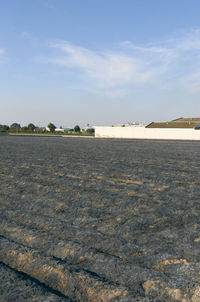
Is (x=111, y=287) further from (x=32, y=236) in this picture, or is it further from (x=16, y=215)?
(x=16, y=215)

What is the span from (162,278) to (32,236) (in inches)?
69.4

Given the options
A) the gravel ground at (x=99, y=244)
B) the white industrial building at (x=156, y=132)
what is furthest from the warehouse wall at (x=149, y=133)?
the gravel ground at (x=99, y=244)

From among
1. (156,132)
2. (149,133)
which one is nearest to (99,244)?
(156,132)

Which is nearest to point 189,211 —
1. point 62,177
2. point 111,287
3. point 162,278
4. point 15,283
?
point 162,278

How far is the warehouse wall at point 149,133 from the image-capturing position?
58.3 m

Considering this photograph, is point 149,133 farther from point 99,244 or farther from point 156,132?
point 99,244

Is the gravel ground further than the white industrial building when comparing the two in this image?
No

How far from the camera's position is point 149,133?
210 ft

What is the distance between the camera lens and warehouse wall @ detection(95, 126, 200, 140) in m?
58.3

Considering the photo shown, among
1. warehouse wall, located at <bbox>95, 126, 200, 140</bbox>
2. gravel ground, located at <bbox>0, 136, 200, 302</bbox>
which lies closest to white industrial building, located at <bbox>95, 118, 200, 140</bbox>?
warehouse wall, located at <bbox>95, 126, 200, 140</bbox>

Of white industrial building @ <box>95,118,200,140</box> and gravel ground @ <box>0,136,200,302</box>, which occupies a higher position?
white industrial building @ <box>95,118,200,140</box>

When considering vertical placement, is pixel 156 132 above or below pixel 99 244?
above

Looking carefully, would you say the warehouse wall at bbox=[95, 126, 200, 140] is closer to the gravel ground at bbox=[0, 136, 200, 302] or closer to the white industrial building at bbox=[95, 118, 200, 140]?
the white industrial building at bbox=[95, 118, 200, 140]

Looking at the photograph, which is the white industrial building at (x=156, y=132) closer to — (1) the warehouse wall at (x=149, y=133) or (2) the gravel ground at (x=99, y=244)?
(1) the warehouse wall at (x=149, y=133)
